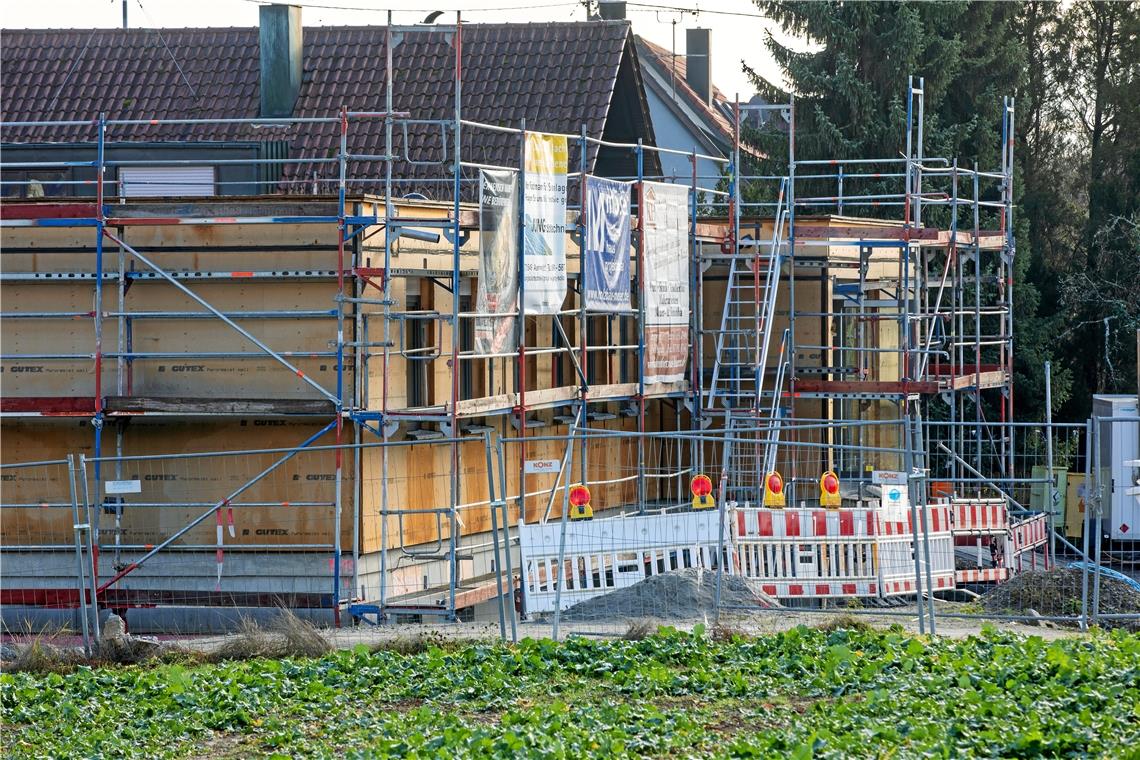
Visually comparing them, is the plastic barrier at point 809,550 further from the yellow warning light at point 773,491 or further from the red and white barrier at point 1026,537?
the red and white barrier at point 1026,537

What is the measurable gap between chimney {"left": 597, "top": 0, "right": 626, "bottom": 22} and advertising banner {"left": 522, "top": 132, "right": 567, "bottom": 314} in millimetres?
20828

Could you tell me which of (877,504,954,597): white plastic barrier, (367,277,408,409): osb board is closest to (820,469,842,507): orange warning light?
(877,504,954,597): white plastic barrier

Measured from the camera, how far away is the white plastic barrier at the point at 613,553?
15414 mm

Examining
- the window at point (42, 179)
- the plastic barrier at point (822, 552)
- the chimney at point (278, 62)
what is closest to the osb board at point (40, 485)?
the plastic barrier at point (822, 552)

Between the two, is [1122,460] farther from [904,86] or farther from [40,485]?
[40,485]

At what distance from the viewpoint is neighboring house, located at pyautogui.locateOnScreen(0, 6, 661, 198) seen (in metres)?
28.6

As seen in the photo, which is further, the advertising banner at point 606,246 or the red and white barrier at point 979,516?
the red and white barrier at point 979,516

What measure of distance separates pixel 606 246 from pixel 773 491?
3.68 m

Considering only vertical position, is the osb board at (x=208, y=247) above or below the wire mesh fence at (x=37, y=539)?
above

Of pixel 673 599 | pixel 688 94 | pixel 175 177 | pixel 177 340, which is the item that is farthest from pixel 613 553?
pixel 688 94

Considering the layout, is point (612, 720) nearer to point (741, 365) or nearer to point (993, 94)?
point (741, 365)

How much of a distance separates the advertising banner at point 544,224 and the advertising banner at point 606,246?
1124 mm

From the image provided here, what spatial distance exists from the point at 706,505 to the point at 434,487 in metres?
3.11

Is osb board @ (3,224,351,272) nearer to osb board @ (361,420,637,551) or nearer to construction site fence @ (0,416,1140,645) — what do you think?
construction site fence @ (0,416,1140,645)
